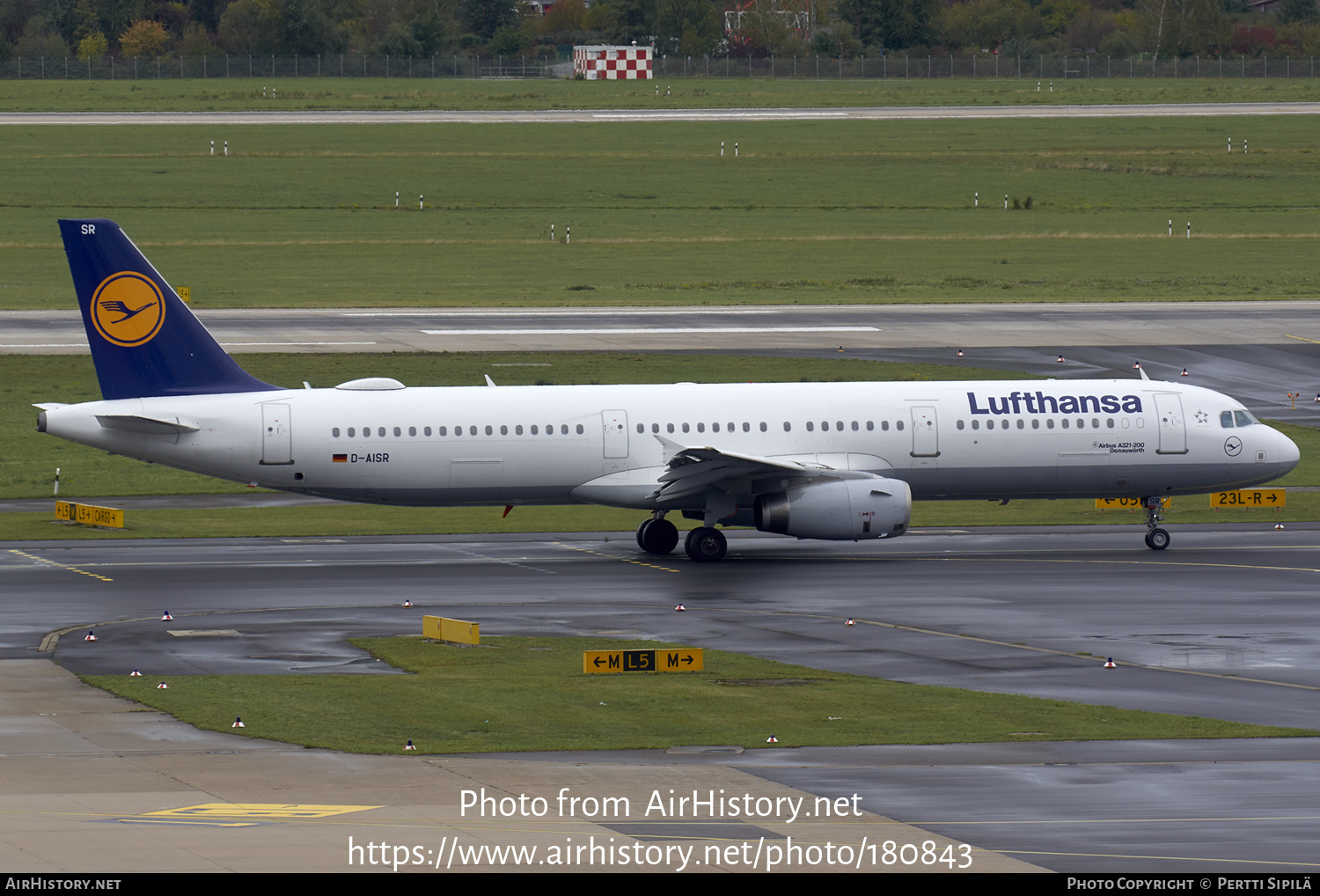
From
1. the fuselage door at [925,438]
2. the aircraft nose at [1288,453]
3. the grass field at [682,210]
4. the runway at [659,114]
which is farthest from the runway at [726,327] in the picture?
the runway at [659,114]

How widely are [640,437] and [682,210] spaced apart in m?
74.6

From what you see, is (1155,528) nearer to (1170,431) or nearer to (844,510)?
(1170,431)

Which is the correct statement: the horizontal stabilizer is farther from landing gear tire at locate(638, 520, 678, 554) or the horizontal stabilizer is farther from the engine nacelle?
the engine nacelle

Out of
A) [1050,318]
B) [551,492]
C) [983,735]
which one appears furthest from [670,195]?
[983,735]

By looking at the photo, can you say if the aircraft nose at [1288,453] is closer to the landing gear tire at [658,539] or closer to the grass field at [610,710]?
the landing gear tire at [658,539]

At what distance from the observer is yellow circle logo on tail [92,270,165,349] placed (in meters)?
42.0

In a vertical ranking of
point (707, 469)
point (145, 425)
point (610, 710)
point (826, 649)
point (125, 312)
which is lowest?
point (826, 649)

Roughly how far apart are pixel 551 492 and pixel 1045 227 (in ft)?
244

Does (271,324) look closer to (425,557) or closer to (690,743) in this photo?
(425,557)

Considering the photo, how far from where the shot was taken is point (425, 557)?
143 ft

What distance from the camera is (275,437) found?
4169cm

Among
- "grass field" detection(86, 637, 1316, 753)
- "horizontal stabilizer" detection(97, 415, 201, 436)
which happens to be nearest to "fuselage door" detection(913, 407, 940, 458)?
"grass field" detection(86, 637, 1316, 753)

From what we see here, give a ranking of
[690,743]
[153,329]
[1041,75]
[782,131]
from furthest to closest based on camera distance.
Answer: [1041,75]
[782,131]
[153,329]
[690,743]

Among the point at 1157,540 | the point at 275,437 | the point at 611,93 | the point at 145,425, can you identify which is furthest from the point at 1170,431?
the point at 611,93
